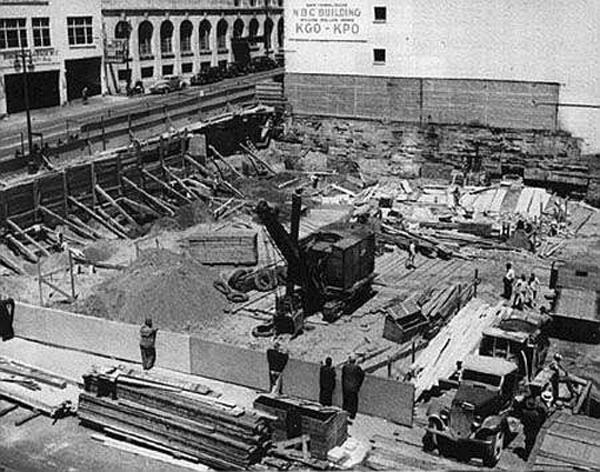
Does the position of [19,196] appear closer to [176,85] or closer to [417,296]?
Answer: [417,296]

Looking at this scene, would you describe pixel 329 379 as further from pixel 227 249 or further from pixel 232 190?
pixel 232 190

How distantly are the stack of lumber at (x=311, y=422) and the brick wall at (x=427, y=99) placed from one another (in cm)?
3238

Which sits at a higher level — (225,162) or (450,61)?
(450,61)

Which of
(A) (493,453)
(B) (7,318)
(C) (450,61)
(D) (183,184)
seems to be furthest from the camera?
(C) (450,61)

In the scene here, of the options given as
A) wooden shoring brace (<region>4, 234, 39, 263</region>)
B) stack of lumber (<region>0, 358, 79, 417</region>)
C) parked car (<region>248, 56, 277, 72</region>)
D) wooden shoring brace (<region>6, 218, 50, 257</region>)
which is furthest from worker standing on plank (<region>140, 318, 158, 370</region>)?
parked car (<region>248, 56, 277, 72</region>)

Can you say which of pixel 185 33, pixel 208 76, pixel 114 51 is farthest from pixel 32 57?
pixel 185 33

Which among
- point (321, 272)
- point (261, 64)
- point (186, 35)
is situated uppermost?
point (186, 35)

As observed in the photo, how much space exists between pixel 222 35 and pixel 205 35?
3009mm

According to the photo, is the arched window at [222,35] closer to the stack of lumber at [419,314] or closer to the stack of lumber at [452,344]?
the stack of lumber at [419,314]

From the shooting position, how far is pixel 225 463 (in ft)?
61.8

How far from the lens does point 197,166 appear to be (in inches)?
1781

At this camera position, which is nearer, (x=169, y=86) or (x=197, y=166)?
(x=197, y=166)

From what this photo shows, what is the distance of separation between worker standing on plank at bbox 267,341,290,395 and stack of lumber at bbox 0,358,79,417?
16.1 feet

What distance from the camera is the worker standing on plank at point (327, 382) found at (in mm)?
20766
